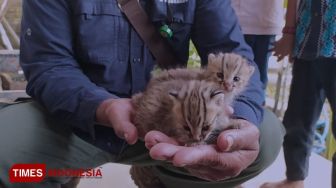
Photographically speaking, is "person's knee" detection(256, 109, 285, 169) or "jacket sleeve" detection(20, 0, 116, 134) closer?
"jacket sleeve" detection(20, 0, 116, 134)

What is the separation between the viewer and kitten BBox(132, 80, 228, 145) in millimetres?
627

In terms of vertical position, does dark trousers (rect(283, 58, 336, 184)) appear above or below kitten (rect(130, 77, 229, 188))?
below

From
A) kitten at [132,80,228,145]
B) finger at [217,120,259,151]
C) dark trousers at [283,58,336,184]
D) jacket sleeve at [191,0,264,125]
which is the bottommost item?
dark trousers at [283,58,336,184]

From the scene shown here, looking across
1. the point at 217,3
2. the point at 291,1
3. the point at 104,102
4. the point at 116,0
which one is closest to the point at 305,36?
the point at 291,1

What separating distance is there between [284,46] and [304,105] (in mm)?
201

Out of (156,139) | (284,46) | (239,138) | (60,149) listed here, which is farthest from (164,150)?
(284,46)

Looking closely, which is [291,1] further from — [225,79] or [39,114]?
[39,114]

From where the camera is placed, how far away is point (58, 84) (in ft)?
2.95

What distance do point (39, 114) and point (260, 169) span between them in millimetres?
515

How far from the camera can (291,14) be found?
54.4 inches

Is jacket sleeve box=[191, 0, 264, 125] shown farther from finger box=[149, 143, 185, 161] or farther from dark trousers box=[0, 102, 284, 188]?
finger box=[149, 143, 185, 161]

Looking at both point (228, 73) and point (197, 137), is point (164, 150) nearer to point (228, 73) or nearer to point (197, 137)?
point (197, 137)

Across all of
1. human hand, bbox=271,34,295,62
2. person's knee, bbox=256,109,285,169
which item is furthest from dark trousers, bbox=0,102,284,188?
human hand, bbox=271,34,295,62

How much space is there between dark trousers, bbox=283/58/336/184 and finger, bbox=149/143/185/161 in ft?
2.65
